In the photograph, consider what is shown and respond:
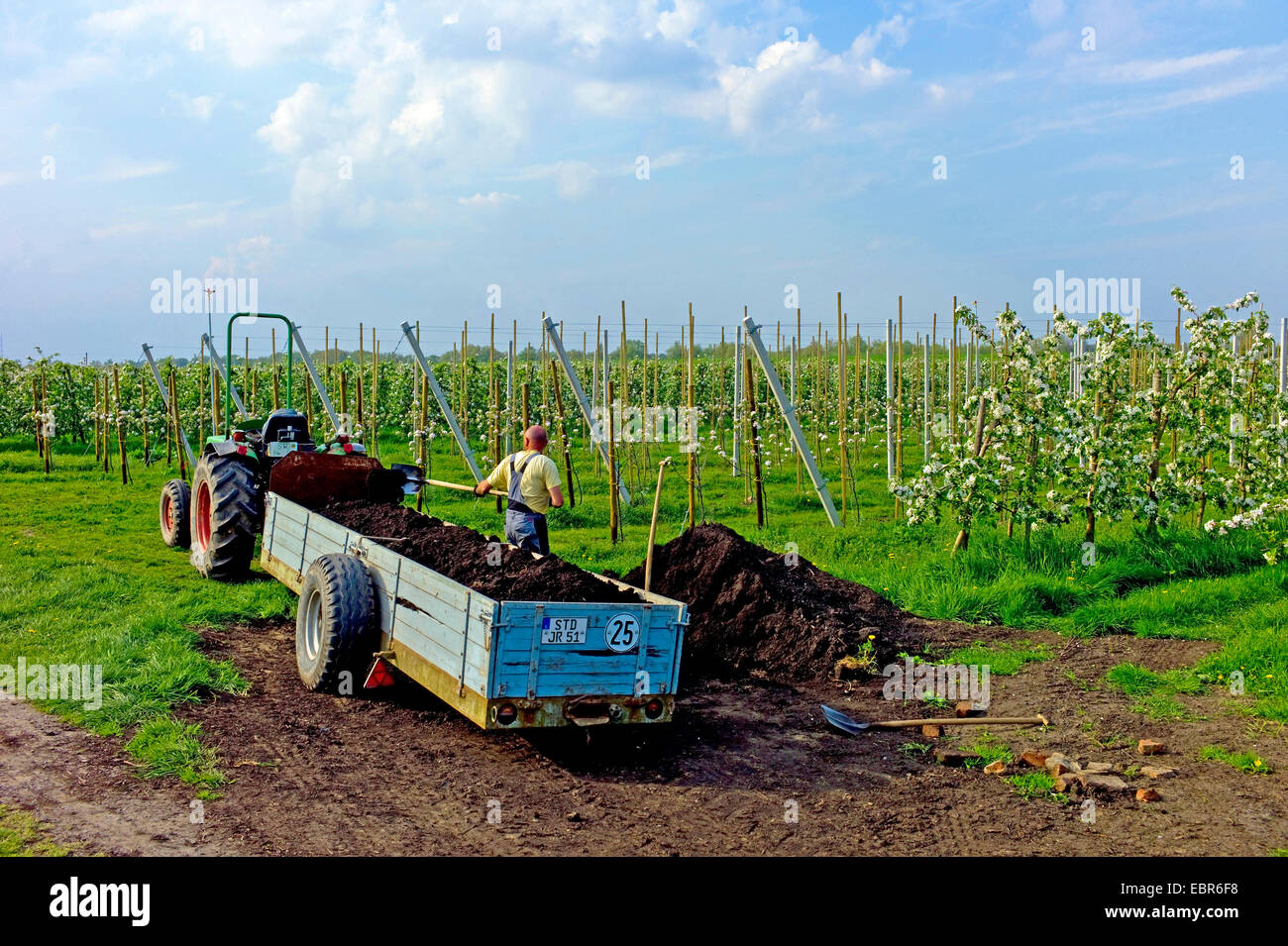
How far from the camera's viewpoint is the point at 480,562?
23.5 ft

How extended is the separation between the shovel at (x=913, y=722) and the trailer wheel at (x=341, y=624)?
119 inches

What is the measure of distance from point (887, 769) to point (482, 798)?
2346 mm

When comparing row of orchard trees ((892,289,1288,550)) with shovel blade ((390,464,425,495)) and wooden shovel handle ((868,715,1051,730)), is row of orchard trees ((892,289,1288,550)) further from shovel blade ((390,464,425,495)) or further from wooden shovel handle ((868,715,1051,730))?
shovel blade ((390,464,425,495))

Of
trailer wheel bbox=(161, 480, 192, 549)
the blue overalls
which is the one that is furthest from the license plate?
trailer wheel bbox=(161, 480, 192, 549)

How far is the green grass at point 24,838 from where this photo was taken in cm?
450

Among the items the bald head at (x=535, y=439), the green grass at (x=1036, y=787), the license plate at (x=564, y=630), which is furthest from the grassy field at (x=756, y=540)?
the bald head at (x=535, y=439)

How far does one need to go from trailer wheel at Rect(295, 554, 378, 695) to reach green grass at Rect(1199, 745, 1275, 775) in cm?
518

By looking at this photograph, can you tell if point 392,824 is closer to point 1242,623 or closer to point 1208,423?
point 1242,623

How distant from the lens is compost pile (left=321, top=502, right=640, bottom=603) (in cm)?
643

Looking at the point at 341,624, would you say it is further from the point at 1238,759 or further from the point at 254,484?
the point at 1238,759

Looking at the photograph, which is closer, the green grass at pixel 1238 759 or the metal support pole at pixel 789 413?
the green grass at pixel 1238 759

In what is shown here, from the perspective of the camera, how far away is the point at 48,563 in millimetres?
10812
